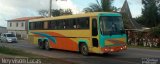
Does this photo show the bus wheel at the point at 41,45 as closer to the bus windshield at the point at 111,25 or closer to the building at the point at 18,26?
the bus windshield at the point at 111,25

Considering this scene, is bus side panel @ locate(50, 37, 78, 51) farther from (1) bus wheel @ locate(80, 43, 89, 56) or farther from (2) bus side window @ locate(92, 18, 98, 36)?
(2) bus side window @ locate(92, 18, 98, 36)

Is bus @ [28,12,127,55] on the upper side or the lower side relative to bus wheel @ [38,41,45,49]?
upper

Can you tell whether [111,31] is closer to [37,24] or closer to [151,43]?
[37,24]

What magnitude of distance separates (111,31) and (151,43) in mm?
17764

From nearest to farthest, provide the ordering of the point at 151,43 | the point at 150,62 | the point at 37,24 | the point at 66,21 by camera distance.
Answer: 1. the point at 150,62
2. the point at 66,21
3. the point at 37,24
4. the point at 151,43

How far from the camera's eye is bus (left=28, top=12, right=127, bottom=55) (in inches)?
875

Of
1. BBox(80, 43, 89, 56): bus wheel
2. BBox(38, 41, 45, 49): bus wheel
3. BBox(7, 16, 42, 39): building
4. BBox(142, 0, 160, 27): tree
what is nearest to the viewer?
BBox(80, 43, 89, 56): bus wheel

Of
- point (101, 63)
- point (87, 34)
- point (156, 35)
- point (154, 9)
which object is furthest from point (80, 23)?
point (154, 9)

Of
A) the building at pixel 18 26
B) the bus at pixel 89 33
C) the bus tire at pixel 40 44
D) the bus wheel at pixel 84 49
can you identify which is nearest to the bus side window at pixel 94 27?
the bus at pixel 89 33

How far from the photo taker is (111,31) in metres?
22.4

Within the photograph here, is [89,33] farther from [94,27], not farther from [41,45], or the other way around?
[41,45]

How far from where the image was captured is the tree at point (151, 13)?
80000 millimetres

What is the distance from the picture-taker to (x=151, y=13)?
265ft

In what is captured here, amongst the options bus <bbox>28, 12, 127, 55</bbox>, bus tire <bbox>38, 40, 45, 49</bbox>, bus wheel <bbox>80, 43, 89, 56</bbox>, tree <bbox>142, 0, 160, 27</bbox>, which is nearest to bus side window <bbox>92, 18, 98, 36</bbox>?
bus <bbox>28, 12, 127, 55</bbox>
